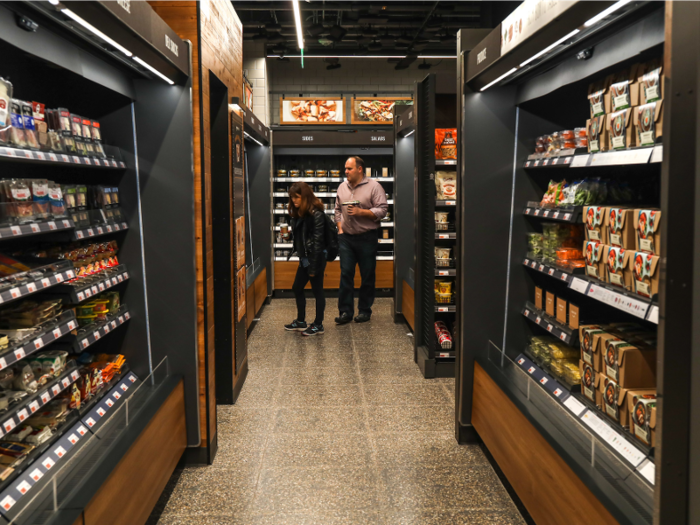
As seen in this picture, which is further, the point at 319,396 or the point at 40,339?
the point at 319,396

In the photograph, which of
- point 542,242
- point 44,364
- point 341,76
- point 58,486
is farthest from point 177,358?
point 341,76

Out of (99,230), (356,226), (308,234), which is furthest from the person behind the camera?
(356,226)

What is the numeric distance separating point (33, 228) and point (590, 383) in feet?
8.03

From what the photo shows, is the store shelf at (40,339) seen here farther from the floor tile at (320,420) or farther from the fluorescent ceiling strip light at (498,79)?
the fluorescent ceiling strip light at (498,79)

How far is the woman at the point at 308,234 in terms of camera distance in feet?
19.5

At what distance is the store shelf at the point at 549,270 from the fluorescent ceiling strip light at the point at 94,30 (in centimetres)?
220

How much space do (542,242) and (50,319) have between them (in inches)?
99.1

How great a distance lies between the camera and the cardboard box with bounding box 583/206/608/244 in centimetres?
249

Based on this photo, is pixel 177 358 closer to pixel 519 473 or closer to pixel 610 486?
pixel 519 473

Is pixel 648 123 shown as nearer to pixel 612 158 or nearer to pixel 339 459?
pixel 612 158

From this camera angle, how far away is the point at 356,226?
21.8 feet

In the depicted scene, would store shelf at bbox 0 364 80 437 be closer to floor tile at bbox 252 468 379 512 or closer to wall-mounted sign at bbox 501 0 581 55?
floor tile at bbox 252 468 379 512

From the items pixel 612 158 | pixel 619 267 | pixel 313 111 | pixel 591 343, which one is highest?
pixel 313 111

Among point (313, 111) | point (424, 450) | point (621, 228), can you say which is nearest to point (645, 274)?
point (621, 228)
